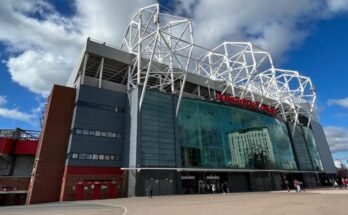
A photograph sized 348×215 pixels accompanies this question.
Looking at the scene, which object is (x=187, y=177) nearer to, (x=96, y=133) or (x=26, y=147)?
(x=96, y=133)

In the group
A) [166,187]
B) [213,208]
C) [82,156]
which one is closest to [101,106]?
[82,156]

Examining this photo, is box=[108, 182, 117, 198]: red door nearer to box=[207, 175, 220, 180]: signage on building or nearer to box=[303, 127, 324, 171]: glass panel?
box=[207, 175, 220, 180]: signage on building

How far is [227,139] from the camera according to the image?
49031 mm

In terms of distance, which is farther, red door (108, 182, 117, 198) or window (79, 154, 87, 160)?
red door (108, 182, 117, 198)

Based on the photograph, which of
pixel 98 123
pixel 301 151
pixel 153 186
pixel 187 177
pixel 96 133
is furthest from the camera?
pixel 301 151

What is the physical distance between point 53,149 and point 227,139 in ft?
104

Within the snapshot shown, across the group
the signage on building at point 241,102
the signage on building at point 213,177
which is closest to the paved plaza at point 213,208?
the signage on building at point 213,177

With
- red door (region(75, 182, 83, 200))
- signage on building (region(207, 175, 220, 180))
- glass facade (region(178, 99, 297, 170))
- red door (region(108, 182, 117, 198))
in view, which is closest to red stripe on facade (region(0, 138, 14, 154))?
red door (region(75, 182, 83, 200))

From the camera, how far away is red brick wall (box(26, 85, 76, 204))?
32781 mm

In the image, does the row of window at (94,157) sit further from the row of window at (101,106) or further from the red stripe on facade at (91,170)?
the row of window at (101,106)

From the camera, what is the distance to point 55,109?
123ft

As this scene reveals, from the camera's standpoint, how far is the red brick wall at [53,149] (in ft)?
108

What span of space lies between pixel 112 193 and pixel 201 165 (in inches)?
619

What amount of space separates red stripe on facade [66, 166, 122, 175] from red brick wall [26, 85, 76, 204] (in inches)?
78.7
